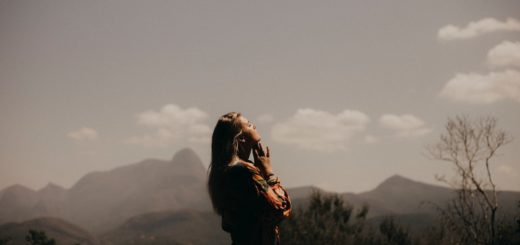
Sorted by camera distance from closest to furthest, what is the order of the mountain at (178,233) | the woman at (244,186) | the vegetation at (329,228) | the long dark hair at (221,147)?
1. the woman at (244,186)
2. the long dark hair at (221,147)
3. the vegetation at (329,228)
4. the mountain at (178,233)

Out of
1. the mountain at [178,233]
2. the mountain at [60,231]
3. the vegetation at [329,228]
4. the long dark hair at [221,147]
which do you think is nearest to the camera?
the long dark hair at [221,147]

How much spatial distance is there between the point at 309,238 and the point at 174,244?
366ft

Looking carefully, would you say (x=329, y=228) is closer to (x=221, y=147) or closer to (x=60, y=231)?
(x=221, y=147)

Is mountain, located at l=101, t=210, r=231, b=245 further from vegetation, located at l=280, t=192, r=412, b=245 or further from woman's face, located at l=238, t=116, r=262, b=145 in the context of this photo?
woman's face, located at l=238, t=116, r=262, b=145

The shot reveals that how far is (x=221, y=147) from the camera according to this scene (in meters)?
3.29

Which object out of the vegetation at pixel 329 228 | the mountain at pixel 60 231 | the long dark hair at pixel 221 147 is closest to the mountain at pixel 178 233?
the mountain at pixel 60 231

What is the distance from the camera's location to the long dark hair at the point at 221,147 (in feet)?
10.7

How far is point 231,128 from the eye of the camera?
10.7 feet

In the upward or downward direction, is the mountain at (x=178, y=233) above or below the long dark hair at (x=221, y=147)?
below

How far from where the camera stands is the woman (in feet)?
10.2

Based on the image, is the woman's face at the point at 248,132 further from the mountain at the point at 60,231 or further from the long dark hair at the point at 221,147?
the mountain at the point at 60,231

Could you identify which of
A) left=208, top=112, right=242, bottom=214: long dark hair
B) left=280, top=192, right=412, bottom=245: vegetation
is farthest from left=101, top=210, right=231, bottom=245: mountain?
left=208, top=112, right=242, bottom=214: long dark hair

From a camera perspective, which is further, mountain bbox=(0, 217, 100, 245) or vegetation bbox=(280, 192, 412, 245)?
mountain bbox=(0, 217, 100, 245)

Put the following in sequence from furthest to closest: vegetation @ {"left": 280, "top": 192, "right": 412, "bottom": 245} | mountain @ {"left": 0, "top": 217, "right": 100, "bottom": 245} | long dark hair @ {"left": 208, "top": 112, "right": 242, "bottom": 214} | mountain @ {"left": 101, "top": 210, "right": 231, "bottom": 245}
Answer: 1. mountain @ {"left": 0, "top": 217, "right": 100, "bottom": 245}
2. mountain @ {"left": 101, "top": 210, "right": 231, "bottom": 245}
3. vegetation @ {"left": 280, "top": 192, "right": 412, "bottom": 245}
4. long dark hair @ {"left": 208, "top": 112, "right": 242, "bottom": 214}
